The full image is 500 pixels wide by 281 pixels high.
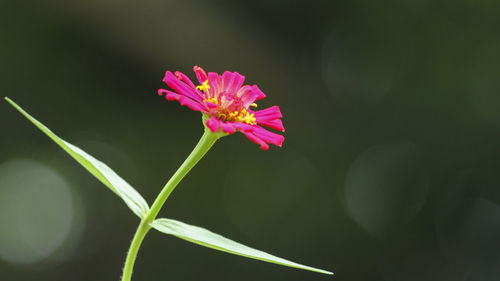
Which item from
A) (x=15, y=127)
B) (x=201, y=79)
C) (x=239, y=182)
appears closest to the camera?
(x=201, y=79)

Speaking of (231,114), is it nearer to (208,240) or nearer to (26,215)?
(208,240)

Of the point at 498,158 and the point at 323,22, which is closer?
the point at 498,158

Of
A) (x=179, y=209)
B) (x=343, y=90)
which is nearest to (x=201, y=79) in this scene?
(x=179, y=209)

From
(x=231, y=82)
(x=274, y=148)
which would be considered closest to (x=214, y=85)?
(x=231, y=82)

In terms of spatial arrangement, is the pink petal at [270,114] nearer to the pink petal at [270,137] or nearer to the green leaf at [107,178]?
the pink petal at [270,137]

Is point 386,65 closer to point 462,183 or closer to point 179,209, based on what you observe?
point 462,183

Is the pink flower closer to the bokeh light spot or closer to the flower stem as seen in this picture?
the flower stem
